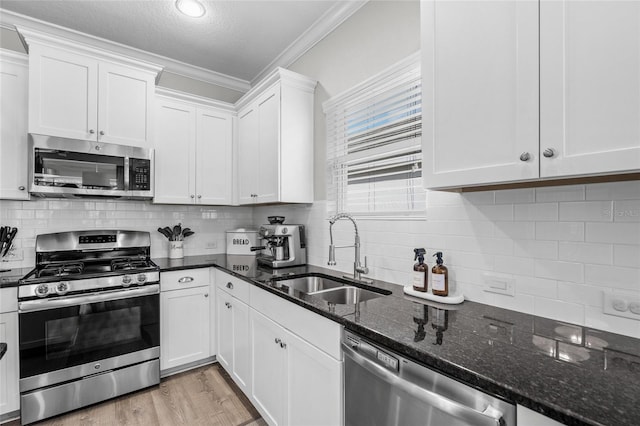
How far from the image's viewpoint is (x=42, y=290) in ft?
6.38

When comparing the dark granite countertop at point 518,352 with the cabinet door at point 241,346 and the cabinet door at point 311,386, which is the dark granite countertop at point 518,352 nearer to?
the cabinet door at point 311,386

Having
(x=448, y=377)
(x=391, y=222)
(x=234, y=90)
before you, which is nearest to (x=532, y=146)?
(x=448, y=377)

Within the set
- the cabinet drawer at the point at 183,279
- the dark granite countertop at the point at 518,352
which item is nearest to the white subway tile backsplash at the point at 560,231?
the dark granite countertop at the point at 518,352

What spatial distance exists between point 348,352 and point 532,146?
997 mm

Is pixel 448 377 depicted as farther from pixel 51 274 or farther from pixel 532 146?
pixel 51 274

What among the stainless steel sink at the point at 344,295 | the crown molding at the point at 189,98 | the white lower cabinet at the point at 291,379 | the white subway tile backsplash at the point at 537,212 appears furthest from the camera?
the crown molding at the point at 189,98

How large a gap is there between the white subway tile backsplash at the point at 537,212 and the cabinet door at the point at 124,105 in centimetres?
267

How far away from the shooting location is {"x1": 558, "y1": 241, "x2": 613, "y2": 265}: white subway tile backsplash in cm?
111

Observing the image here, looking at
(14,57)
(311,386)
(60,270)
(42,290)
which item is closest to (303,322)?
(311,386)

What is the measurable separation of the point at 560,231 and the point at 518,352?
22.2 inches

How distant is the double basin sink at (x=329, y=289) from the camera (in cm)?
177

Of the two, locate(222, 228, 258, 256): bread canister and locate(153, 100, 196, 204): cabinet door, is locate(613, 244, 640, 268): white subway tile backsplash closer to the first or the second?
locate(222, 228, 258, 256): bread canister

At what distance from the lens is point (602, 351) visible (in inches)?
37.7

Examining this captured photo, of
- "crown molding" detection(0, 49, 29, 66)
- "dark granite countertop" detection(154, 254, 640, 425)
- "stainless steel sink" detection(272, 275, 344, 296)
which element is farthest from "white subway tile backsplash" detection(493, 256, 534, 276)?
"crown molding" detection(0, 49, 29, 66)
